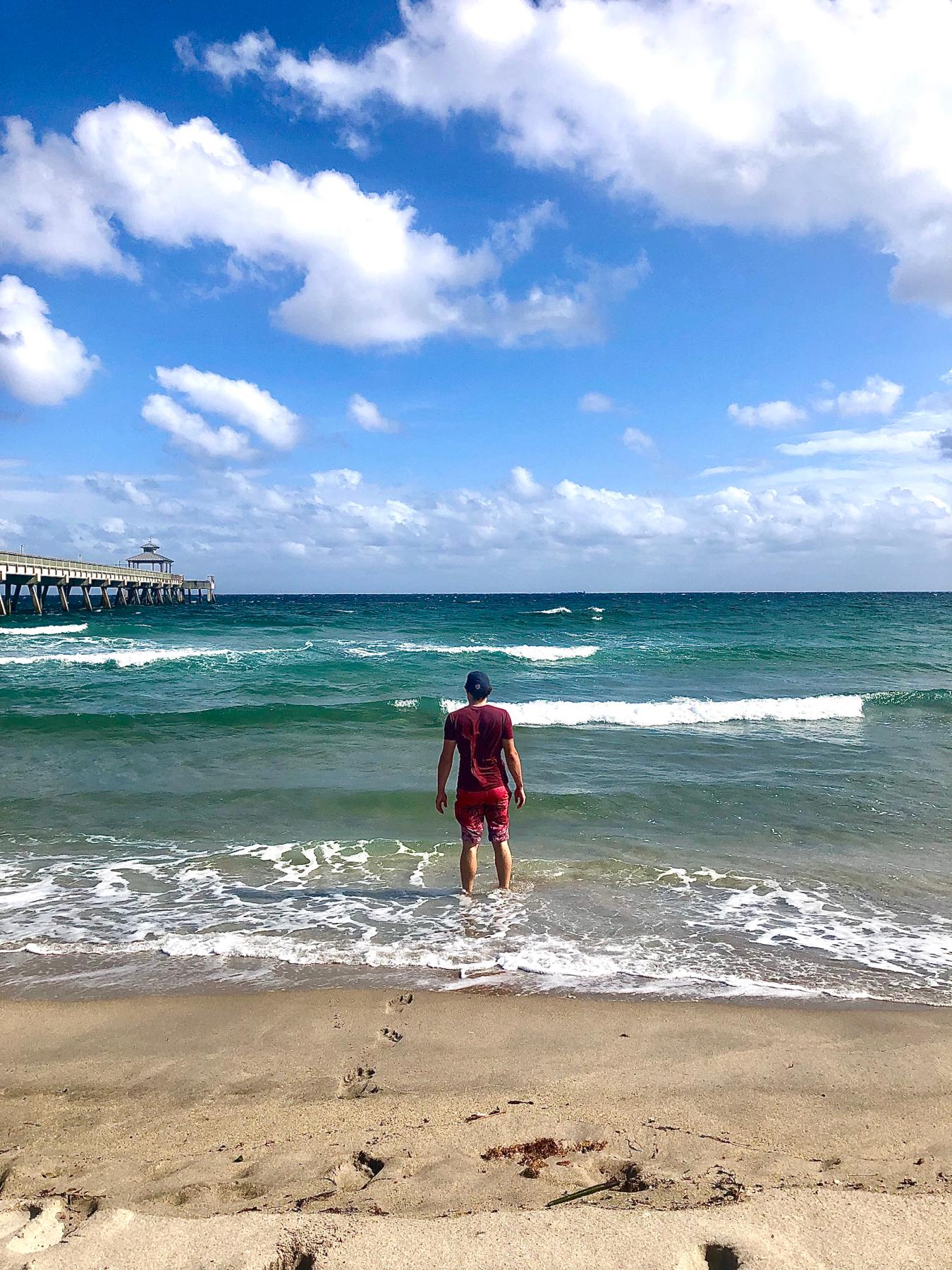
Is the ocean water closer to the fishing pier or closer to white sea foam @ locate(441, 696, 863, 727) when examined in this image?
white sea foam @ locate(441, 696, 863, 727)

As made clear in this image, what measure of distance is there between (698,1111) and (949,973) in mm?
2789

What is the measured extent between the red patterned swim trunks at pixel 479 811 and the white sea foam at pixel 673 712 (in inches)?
339

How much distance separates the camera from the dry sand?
2.48 meters

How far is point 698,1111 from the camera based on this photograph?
351 centimetres

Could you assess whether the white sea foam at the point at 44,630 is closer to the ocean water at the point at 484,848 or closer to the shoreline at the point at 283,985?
the ocean water at the point at 484,848

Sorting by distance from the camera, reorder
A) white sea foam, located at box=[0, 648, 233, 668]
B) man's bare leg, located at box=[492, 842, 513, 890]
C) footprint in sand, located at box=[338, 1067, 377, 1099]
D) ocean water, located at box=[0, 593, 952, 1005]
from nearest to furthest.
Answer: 1. footprint in sand, located at box=[338, 1067, 377, 1099]
2. ocean water, located at box=[0, 593, 952, 1005]
3. man's bare leg, located at box=[492, 842, 513, 890]
4. white sea foam, located at box=[0, 648, 233, 668]

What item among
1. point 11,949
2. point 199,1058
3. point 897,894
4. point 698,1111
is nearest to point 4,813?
point 11,949

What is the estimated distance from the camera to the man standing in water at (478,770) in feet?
21.6

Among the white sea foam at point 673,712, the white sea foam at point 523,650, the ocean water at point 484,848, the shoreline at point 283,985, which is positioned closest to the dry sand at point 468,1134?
the shoreline at point 283,985

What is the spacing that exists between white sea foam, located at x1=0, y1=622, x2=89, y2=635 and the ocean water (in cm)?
1833

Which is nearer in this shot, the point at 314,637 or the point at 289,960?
the point at 289,960

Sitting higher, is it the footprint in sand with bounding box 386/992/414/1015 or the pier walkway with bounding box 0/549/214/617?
the pier walkway with bounding box 0/549/214/617

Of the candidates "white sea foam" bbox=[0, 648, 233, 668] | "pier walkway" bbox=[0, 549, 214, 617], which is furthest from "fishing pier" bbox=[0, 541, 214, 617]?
"white sea foam" bbox=[0, 648, 233, 668]

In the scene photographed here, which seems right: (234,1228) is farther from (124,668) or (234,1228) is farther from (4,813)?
(124,668)
